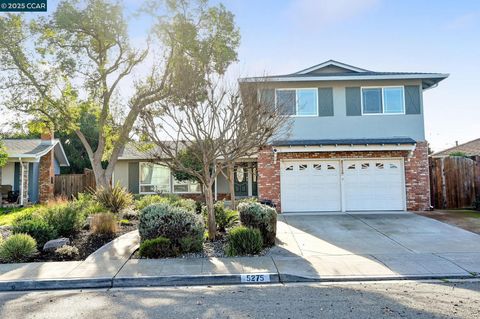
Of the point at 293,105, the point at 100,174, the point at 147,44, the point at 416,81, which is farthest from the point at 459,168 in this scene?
the point at 100,174

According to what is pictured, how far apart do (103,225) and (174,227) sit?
10.2 feet

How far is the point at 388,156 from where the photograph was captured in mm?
14914

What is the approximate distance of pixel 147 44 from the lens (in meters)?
15.1

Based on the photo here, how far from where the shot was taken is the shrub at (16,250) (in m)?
7.77

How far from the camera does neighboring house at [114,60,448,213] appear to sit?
1488 cm

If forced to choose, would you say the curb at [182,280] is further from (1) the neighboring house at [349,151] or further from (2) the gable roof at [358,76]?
(2) the gable roof at [358,76]

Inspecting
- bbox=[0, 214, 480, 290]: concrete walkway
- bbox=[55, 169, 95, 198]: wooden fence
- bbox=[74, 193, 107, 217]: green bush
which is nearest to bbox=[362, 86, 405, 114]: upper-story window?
bbox=[0, 214, 480, 290]: concrete walkway

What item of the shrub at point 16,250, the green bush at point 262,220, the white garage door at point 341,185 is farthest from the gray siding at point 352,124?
the shrub at point 16,250

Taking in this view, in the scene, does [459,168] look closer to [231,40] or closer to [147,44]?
[231,40]

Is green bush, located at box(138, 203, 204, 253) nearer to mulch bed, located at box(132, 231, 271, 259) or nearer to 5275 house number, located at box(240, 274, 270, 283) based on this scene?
mulch bed, located at box(132, 231, 271, 259)

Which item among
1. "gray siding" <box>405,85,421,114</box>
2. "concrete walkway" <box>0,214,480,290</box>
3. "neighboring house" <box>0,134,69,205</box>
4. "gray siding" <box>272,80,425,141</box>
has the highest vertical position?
"gray siding" <box>405,85,421,114</box>

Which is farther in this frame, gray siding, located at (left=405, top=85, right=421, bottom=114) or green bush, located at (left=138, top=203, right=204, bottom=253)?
gray siding, located at (left=405, top=85, right=421, bottom=114)

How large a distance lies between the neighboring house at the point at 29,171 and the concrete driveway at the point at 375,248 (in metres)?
15.3

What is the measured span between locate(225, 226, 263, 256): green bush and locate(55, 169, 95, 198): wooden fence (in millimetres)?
16982
